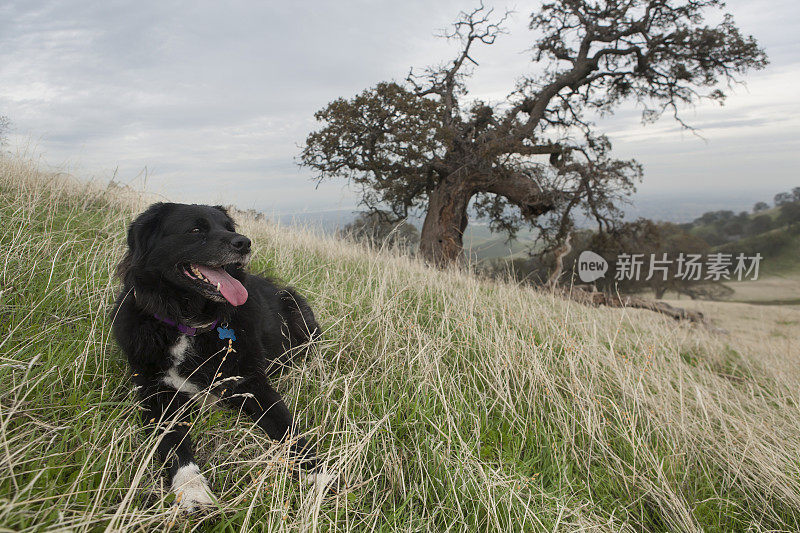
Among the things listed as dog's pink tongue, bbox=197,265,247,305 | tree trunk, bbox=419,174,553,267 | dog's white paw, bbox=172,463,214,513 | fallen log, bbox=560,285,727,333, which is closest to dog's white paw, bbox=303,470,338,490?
dog's white paw, bbox=172,463,214,513

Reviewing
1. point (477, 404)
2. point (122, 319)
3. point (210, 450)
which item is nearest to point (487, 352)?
point (477, 404)

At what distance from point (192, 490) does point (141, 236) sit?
134cm

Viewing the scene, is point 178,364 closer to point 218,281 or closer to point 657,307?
point 218,281

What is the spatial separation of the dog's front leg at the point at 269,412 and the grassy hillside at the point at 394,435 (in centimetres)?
7

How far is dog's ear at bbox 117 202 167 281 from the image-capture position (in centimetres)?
231

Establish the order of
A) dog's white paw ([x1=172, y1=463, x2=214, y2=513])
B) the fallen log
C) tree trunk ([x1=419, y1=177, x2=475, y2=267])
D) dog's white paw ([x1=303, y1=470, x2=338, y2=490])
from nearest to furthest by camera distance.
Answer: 1. dog's white paw ([x1=172, y1=463, x2=214, y2=513])
2. dog's white paw ([x1=303, y1=470, x2=338, y2=490])
3. the fallen log
4. tree trunk ([x1=419, y1=177, x2=475, y2=267])

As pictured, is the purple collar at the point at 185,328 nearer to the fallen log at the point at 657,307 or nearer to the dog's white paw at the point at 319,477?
the dog's white paw at the point at 319,477

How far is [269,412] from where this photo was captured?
231cm

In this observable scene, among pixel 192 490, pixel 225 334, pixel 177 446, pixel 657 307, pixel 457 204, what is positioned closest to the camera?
pixel 192 490

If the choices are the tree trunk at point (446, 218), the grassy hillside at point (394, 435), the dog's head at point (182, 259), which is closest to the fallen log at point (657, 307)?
the tree trunk at point (446, 218)

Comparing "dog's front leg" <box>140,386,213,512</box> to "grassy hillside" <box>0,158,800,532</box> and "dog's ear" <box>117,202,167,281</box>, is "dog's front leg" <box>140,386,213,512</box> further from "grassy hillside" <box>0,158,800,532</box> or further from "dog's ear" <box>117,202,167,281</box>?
"dog's ear" <box>117,202,167,281</box>

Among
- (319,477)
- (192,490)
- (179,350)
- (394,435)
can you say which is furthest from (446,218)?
(192,490)

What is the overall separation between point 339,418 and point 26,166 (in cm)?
629

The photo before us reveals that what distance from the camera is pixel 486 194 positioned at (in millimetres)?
12648
